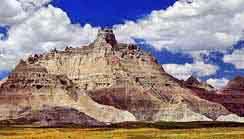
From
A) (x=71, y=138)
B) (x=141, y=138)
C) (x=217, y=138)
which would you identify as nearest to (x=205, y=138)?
(x=217, y=138)

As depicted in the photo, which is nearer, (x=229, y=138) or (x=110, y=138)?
(x=229, y=138)

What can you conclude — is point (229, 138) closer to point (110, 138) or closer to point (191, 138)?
point (191, 138)

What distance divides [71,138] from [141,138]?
10.8 meters

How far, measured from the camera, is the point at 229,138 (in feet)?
297

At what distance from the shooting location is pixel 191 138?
94.6 m

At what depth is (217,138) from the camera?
302 ft

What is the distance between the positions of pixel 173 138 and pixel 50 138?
61.8 ft

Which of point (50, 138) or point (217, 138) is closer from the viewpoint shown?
point (217, 138)

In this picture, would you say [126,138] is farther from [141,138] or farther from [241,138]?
[241,138]

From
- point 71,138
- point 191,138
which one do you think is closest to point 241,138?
point 191,138

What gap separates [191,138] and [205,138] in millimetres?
3121

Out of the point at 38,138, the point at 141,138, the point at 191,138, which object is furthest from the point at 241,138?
the point at 38,138

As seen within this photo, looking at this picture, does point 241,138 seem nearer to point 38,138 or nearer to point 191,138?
point 191,138

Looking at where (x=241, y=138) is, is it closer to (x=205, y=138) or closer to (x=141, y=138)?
(x=205, y=138)
